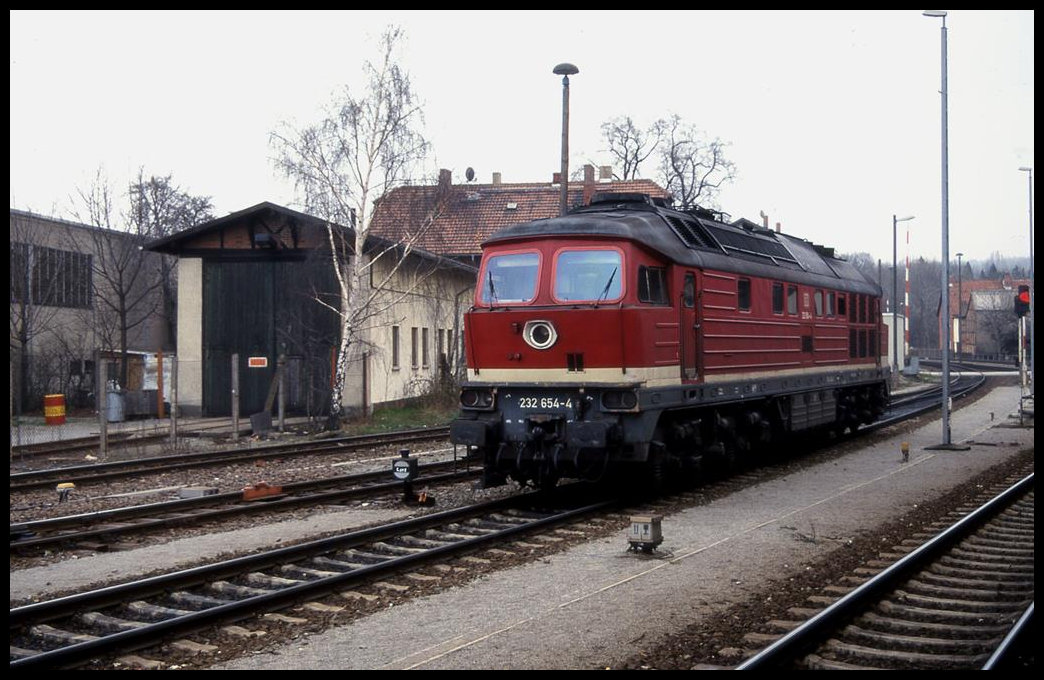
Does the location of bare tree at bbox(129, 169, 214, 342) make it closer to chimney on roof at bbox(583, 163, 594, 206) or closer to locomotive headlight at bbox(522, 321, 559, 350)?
chimney on roof at bbox(583, 163, 594, 206)

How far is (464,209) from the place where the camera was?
4134cm

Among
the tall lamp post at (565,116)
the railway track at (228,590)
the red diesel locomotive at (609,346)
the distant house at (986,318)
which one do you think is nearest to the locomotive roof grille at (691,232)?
the red diesel locomotive at (609,346)

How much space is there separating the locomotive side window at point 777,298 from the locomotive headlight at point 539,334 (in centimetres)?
518

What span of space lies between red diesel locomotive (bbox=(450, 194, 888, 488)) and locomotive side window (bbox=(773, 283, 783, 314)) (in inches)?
34.9

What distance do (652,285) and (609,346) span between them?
1.12 metres

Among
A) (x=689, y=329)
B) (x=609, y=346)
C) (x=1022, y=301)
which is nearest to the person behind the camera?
(x=609, y=346)

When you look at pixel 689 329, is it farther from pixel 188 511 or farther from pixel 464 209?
pixel 464 209

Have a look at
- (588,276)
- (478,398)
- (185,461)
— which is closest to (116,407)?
(185,461)

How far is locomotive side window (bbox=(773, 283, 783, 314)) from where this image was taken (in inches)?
626

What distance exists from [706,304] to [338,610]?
24.4 feet

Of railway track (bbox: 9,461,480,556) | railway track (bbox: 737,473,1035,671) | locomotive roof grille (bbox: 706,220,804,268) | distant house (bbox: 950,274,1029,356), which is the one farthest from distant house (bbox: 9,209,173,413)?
distant house (bbox: 950,274,1029,356)

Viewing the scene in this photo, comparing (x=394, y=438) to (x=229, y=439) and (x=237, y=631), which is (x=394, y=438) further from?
(x=237, y=631)

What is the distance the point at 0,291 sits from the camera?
4.77 meters
